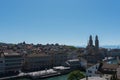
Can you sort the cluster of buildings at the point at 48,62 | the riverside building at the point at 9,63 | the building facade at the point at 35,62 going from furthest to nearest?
the building facade at the point at 35,62 → the riverside building at the point at 9,63 → the cluster of buildings at the point at 48,62

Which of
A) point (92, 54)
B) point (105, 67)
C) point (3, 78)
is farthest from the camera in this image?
point (92, 54)

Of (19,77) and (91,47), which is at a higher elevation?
(91,47)

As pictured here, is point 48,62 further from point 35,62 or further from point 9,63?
point 9,63

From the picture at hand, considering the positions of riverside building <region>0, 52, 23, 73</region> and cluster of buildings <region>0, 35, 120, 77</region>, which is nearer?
cluster of buildings <region>0, 35, 120, 77</region>

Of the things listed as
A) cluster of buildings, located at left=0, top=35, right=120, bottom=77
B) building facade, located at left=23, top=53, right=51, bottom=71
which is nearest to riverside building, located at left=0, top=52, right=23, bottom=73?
cluster of buildings, located at left=0, top=35, right=120, bottom=77

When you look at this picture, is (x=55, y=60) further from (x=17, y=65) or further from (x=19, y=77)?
(x=19, y=77)

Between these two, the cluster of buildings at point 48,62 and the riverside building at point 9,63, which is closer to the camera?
the cluster of buildings at point 48,62

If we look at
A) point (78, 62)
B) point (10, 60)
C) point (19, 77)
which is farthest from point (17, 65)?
point (78, 62)

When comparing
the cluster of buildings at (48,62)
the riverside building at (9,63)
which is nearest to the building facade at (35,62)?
the cluster of buildings at (48,62)

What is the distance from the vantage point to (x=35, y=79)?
206ft

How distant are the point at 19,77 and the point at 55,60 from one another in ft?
111

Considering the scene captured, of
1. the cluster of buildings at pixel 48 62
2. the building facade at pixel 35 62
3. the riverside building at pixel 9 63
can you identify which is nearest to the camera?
the cluster of buildings at pixel 48 62

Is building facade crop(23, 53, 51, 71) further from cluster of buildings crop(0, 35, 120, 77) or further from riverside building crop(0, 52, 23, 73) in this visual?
riverside building crop(0, 52, 23, 73)

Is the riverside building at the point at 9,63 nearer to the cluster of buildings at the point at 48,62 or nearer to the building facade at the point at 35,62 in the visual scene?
the cluster of buildings at the point at 48,62
